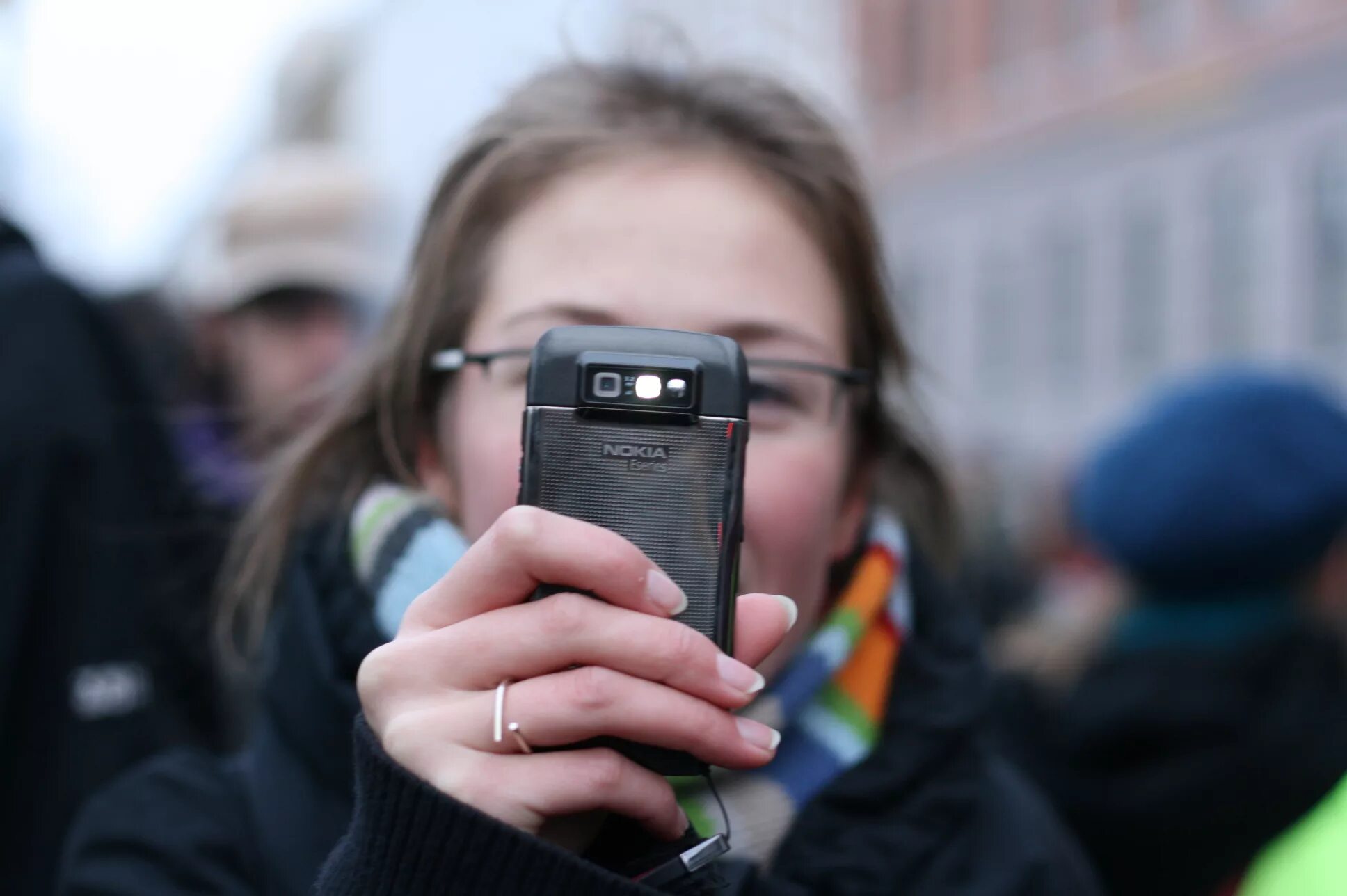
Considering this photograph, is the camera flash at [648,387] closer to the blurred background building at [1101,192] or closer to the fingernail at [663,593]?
the fingernail at [663,593]

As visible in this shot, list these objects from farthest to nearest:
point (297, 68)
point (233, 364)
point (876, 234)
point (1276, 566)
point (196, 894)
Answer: point (297, 68), point (233, 364), point (1276, 566), point (876, 234), point (196, 894)

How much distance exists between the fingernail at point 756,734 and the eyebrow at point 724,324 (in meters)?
0.49

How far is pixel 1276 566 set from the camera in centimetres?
219

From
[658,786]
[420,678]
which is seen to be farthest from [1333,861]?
[420,678]

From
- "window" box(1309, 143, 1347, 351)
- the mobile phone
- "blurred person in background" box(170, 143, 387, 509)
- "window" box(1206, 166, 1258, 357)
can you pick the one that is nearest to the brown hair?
the mobile phone

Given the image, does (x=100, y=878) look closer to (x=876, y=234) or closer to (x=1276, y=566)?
(x=876, y=234)

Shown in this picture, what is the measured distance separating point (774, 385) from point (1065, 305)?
2003cm

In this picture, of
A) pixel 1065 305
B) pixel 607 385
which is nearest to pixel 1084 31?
pixel 1065 305

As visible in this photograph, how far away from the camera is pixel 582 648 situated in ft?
2.70

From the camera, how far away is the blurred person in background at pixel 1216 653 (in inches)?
81.9

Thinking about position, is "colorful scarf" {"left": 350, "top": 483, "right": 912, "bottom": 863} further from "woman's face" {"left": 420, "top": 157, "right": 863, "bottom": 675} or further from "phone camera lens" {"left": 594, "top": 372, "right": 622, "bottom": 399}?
"phone camera lens" {"left": 594, "top": 372, "right": 622, "bottom": 399}

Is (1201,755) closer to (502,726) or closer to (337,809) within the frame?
(337,809)

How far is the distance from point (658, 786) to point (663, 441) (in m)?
0.24

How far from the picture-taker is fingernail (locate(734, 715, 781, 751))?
85cm
